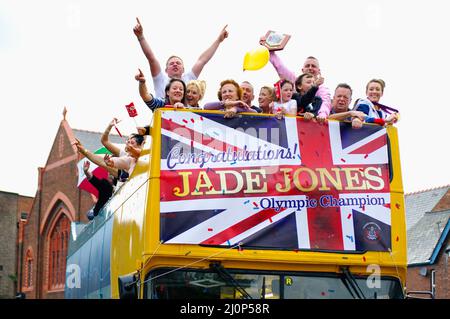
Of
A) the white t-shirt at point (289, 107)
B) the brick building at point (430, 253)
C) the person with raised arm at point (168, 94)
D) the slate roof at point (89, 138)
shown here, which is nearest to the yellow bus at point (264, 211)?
the white t-shirt at point (289, 107)

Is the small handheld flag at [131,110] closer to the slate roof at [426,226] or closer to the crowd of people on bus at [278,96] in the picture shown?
the crowd of people on bus at [278,96]

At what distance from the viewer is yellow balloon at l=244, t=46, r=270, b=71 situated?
868cm

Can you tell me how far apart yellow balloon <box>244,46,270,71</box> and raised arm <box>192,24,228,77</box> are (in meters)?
1.34

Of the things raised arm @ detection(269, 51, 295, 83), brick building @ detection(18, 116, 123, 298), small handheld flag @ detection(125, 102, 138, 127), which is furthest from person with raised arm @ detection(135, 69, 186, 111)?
brick building @ detection(18, 116, 123, 298)

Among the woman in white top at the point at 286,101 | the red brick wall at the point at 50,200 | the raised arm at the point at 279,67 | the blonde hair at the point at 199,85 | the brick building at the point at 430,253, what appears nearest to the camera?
the woman in white top at the point at 286,101

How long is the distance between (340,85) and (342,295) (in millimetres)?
2417

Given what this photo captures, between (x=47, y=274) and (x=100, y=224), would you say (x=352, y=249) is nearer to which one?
(x=100, y=224)

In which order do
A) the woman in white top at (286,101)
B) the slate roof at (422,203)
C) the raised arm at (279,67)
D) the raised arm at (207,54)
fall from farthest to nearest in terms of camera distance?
the slate roof at (422,203) < the raised arm at (207,54) < the raised arm at (279,67) < the woman in white top at (286,101)

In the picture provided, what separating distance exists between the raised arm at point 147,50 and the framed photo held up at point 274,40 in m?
1.33

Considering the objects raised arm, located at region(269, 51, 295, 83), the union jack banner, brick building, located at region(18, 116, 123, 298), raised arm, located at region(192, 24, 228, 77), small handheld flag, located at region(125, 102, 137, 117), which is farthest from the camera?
brick building, located at region(18, 116, 123, 298)

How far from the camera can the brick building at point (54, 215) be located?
4612cm

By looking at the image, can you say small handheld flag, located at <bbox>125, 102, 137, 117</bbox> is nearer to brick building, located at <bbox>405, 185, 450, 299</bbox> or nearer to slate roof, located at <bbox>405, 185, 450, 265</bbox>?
brick building, located at <bbox>405, 185, 450, 299</bbox>

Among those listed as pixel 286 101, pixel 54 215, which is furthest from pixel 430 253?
pixel 286 101

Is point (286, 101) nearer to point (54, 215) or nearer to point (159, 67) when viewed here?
point (159, 67)
